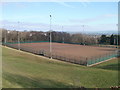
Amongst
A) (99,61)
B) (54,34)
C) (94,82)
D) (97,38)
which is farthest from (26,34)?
(94,82)

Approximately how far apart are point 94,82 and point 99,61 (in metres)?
18.8

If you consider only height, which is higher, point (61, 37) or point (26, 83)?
point (61, 37)

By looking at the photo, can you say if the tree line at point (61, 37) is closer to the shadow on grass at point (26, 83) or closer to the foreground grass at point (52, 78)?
the foreground grass at point (52, 78)

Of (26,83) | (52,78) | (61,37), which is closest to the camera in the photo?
(26,83)

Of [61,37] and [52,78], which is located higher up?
[61,37]

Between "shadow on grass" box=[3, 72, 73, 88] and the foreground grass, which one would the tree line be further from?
"shadow on grass" box=[3, 72, 73, 88]

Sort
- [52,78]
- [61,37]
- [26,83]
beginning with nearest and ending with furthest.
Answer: [26,83]
[52,78]
[61,37]

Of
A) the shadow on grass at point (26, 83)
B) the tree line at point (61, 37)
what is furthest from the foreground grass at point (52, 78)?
the tree line at point (61, 37)

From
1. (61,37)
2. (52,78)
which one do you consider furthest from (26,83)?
(61,37)

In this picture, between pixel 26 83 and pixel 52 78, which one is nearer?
pixel 26 83

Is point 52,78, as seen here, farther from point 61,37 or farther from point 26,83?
point 61,37

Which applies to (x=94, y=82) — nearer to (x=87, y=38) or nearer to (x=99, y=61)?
(x=99, y=61)

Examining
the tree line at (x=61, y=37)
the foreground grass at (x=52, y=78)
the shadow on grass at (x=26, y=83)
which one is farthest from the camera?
the tree line at (x=61, y=37)

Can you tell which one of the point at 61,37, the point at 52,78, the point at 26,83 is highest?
the point at 61,37
